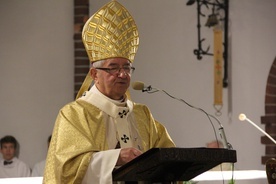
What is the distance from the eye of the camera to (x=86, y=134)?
3420 millimetres

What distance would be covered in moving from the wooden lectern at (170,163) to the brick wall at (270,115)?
15.7 feet

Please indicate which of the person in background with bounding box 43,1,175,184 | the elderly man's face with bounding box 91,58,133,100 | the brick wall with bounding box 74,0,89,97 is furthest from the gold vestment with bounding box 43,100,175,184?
the brick wall with bounding box 74,0,89,97

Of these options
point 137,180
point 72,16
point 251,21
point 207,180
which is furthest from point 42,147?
point 137,180

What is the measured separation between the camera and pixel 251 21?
789 centimetres

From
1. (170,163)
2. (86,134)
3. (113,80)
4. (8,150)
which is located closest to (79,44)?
(8,150)

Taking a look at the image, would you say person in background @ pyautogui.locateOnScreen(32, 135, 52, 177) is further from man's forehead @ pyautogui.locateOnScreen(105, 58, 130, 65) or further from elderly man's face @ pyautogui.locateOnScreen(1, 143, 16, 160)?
man's forehead @ pyautogui.locateOnScreen(105, 58, 130, 65)

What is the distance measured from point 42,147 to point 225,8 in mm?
2472

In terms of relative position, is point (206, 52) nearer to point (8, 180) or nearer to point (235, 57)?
point (235, 57)

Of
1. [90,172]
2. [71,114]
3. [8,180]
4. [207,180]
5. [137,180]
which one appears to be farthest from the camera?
[207,180]

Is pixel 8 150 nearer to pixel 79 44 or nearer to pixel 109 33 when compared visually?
pixel 79 44

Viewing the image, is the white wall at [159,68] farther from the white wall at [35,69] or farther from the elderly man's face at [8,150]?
the elderly man's face at [8,150]

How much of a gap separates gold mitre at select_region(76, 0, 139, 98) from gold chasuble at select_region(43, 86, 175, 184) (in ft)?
0.62

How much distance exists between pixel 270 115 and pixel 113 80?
14.9 ft

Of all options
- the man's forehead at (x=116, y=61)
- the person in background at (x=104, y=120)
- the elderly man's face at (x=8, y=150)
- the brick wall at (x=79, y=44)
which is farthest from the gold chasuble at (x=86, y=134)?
the elderly man's face at (x=8, y=150)
